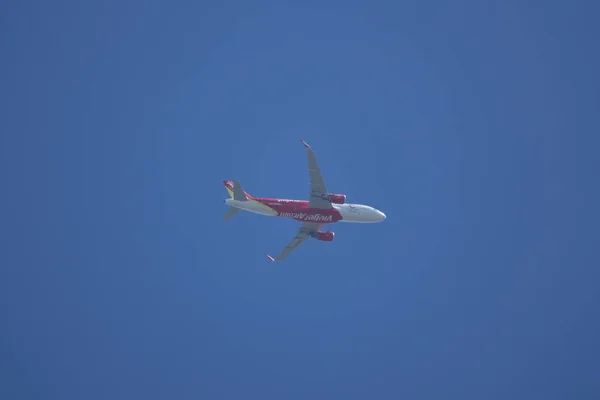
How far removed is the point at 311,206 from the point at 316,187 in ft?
9.13

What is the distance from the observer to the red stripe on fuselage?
58.5m

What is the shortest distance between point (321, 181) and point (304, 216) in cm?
565

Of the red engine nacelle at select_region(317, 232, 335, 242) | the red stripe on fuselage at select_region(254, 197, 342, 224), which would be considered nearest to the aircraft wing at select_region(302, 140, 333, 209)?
the red stripe on fuselage at select_region(254, 197, 342, 224)

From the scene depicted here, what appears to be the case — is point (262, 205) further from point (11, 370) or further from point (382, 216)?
point (11, 370)

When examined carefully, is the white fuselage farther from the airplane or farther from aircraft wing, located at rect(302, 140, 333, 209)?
aircraft wing, located at rect(302, 140, 333, 209)

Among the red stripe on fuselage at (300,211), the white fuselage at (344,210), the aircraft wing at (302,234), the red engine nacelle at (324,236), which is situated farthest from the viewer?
the red engine nacelle at (324,236)

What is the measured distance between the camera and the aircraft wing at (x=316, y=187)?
54094mm

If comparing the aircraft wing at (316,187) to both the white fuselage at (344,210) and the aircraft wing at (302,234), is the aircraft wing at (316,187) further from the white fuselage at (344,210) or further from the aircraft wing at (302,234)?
the aircraft wing at (302,234)

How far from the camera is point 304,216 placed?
60.1 metres

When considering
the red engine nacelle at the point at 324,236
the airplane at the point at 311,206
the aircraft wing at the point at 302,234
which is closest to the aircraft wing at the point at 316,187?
the airplane at the point at 311,206

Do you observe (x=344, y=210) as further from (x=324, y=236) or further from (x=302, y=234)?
(x=302, y=234)

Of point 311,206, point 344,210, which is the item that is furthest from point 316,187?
point 344,210

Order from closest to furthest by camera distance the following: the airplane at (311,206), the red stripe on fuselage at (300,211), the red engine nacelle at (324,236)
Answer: the airplane at (311,206) < the red stripe on fuselage at (300,211) < the red engine nacelle at (324,236)

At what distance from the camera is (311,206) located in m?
58.5
